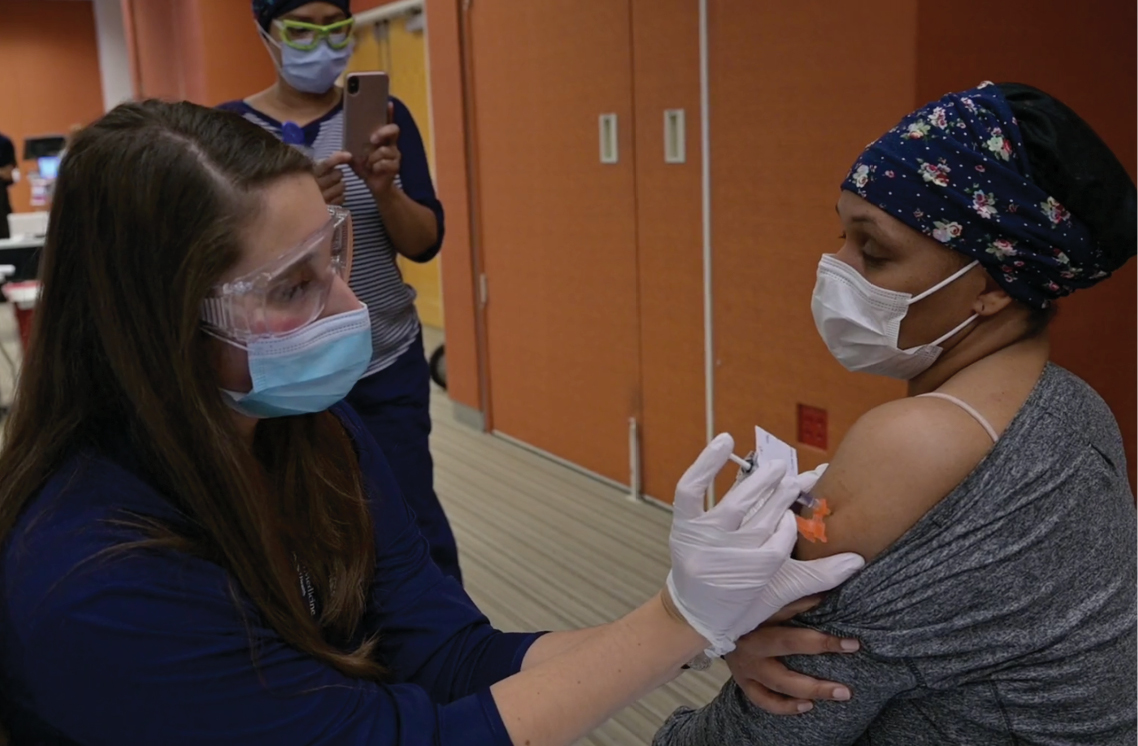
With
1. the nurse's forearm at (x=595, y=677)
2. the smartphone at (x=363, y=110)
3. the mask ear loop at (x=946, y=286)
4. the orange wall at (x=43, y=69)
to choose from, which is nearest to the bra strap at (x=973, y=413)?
the mask ear loop at (x=946, y=286)

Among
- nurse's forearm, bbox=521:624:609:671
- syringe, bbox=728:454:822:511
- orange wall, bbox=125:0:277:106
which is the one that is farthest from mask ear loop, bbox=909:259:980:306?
orange wall, bbox=125:0:277:106

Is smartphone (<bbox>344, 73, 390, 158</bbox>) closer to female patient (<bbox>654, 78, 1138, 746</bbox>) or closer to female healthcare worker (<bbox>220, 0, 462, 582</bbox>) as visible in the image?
female healthcare worker (<bbox>220, 0, 462, 582</bbox>)

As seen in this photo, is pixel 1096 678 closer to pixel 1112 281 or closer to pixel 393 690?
pixel 393 690

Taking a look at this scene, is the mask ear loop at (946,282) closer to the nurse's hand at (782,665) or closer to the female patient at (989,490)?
the female patient at (989,490)

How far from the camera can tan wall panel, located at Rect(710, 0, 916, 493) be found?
7.97 ft

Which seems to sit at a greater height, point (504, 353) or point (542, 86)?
point (542, 86)

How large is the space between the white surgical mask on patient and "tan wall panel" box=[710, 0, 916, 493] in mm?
1249

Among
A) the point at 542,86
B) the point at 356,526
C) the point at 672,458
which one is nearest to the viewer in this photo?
the point at 356,526

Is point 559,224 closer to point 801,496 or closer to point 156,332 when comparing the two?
point 801,496

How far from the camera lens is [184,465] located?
0.97 meters

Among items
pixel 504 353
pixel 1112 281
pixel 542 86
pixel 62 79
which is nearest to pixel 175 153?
pixel 1112 281

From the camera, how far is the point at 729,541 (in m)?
0.99

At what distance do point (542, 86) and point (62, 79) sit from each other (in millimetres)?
9012

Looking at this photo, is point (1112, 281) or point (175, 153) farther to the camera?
point (1112, 281)
